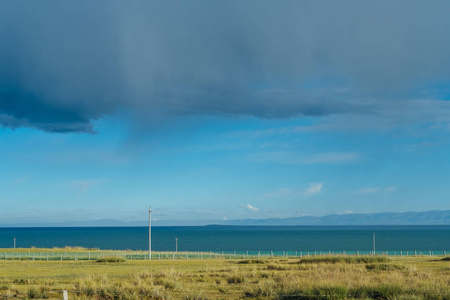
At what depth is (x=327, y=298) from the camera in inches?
812

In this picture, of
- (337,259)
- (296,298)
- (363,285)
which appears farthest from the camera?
(337,259)

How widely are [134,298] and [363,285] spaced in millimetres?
10247

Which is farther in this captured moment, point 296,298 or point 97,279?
point 97,279

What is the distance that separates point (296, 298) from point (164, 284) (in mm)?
8447

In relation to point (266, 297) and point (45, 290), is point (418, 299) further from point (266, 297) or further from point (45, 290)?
point (45, 290)

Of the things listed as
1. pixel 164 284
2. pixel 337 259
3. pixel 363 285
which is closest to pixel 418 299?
pixel 363 285

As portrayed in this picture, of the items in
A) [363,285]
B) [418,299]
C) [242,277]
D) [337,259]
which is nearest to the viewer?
[418,299]

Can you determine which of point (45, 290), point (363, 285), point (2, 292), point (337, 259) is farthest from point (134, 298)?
point (337, 259)

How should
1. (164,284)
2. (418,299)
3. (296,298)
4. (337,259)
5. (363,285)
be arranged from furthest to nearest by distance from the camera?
(337,259) < (164,284) < (363,285) < (296,298) < (418,299)

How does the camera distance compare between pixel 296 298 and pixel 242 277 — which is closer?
pixel 296 298

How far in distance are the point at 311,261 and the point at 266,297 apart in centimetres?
2786

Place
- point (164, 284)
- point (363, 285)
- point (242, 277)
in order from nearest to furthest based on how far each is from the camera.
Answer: point (363, 285)
point (164, 284)
point (242, 277)

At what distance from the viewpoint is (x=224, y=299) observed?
2264 centimetres

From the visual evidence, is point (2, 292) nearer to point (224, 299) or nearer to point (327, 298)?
point (224, 299)
